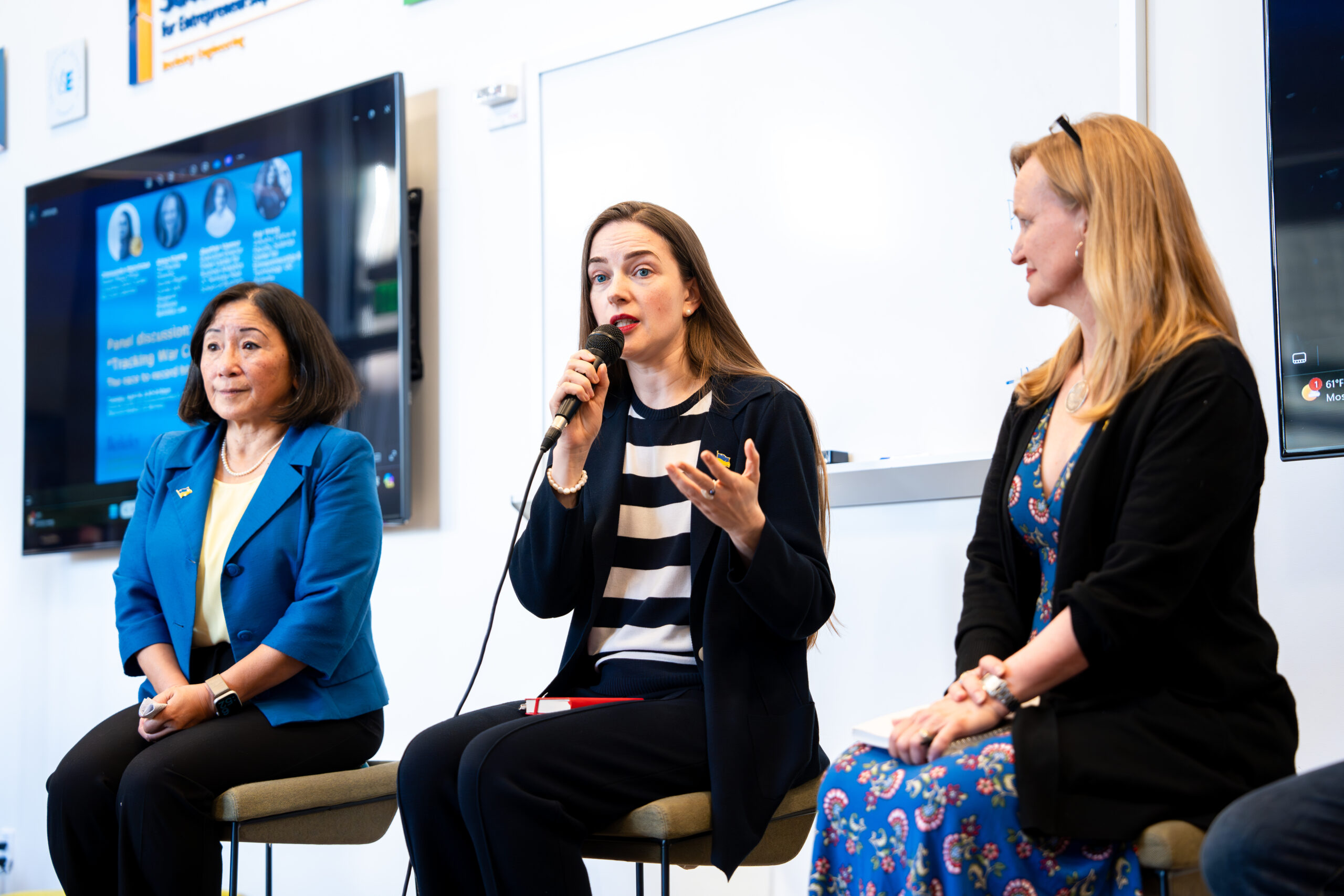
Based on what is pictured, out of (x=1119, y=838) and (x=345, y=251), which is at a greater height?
(x=345, y=251)

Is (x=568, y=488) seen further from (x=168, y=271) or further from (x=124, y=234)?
(x=124, y=234)

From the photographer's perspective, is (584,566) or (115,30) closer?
(584,566)

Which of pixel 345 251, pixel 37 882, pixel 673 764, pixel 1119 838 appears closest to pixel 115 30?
pixel 345 251

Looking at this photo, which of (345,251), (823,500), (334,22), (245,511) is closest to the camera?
(823,500)

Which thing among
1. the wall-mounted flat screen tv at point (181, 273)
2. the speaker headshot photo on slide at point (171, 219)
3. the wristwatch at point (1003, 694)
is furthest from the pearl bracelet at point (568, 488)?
the speaker headshot photo on slide at point (171, 219)

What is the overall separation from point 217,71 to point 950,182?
97.7 inches

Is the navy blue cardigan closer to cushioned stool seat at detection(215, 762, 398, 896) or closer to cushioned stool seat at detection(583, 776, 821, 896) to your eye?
cushioned stool seat at detection(583, 776, 821, 896)

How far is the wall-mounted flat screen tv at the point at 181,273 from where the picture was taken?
3156 millimetres

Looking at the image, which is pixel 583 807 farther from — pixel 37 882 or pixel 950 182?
pixel 37 882

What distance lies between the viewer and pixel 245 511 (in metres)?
2.25

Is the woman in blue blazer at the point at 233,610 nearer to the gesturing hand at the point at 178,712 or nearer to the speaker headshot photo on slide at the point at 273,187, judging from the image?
the gesturing hand at the point at 178,712

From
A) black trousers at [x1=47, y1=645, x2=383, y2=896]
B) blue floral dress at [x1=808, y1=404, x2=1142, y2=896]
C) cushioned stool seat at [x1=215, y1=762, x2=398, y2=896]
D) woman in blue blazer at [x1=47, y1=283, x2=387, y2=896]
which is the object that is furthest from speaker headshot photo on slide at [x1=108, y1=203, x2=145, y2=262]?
blue floral dress at [x1=808, y1=404, x2=1142, y2=896]

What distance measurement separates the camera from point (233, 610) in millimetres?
2191

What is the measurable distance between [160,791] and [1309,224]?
2.02 m
